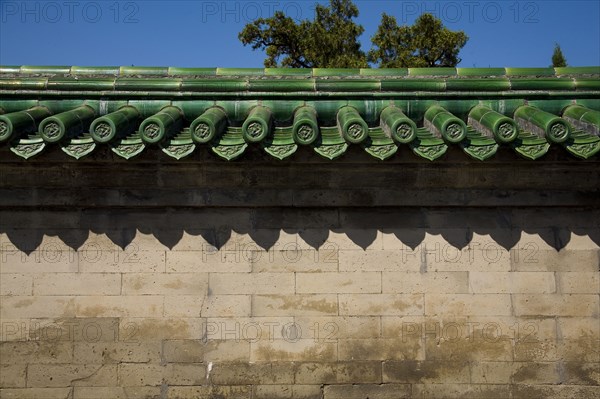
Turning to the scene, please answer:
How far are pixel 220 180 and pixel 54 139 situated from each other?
154 centimetres

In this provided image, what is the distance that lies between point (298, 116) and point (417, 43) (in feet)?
71.8

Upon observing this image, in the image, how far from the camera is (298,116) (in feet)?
15.0

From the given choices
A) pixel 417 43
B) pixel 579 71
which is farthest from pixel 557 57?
pixel 579 71

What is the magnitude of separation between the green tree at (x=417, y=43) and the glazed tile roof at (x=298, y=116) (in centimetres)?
2003

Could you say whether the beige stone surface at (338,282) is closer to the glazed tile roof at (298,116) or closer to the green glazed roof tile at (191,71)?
the glazed tile roof at (298,116)

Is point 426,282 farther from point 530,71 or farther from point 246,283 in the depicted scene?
point 530,71

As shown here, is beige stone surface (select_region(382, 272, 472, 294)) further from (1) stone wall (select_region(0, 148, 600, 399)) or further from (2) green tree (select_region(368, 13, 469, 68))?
(2) green tree (select_region(368, 13, 469, 68))

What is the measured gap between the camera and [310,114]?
15.5 ft

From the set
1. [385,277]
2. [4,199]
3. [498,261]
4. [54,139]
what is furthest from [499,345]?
[4,199]

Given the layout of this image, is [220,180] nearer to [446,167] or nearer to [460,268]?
[446,167]

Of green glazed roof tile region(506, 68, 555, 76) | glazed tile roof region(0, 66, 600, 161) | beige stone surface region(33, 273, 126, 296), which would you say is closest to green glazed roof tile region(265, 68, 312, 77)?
glazed tile roof region(0, 66, 600, 161)

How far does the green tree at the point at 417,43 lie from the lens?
24344mm

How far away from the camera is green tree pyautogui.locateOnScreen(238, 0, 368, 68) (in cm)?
2503

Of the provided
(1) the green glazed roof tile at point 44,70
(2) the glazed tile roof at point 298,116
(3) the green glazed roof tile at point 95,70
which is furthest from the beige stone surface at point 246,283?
(1) the green glazed roof tile at point 44,70
